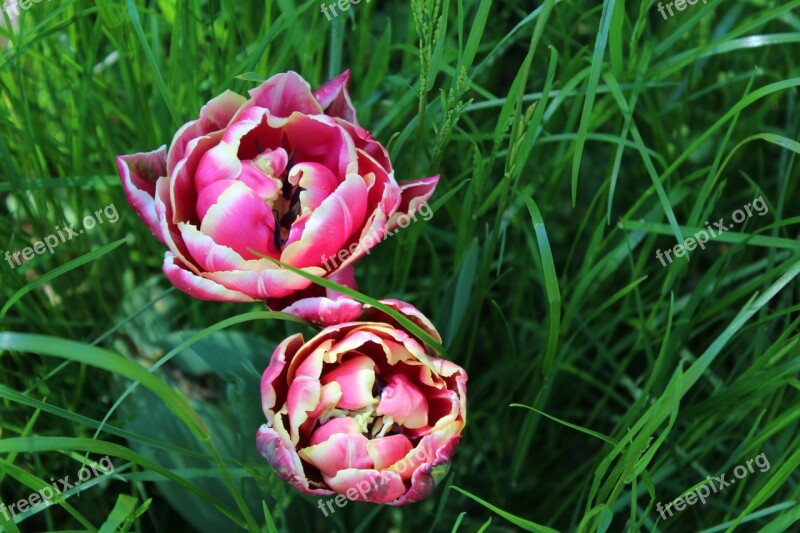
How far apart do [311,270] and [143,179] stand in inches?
7.9

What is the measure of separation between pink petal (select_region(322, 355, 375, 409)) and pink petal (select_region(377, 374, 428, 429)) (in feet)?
0.05

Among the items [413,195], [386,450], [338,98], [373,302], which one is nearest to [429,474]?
[386,450]

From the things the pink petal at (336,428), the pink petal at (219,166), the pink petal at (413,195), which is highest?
the pink petal at (219,166)

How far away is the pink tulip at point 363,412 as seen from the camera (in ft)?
2.43

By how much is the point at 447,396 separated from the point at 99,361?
323mm

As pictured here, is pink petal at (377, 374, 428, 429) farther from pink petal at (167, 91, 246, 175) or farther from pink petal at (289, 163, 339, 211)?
pink petal at (167, 91, 246, 175)

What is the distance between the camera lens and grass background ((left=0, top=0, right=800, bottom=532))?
2.79ft

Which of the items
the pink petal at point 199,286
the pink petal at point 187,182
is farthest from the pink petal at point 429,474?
the pink petal at point 187,182

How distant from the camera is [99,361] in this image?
56cm

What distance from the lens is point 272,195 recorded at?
81 centimetres

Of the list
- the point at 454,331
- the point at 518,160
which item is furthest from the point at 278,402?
the point at 518,160

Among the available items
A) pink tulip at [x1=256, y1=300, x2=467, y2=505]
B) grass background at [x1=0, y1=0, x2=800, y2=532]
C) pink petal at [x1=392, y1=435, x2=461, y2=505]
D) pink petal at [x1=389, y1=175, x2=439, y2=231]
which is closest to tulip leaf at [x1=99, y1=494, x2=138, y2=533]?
grass background at [x1=0, y1=0, x2=800, y2=532]

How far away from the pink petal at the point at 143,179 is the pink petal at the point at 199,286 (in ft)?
0.16

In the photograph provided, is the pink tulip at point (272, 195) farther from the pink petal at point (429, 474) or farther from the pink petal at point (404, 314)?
the pink petal at point (429, 474)
